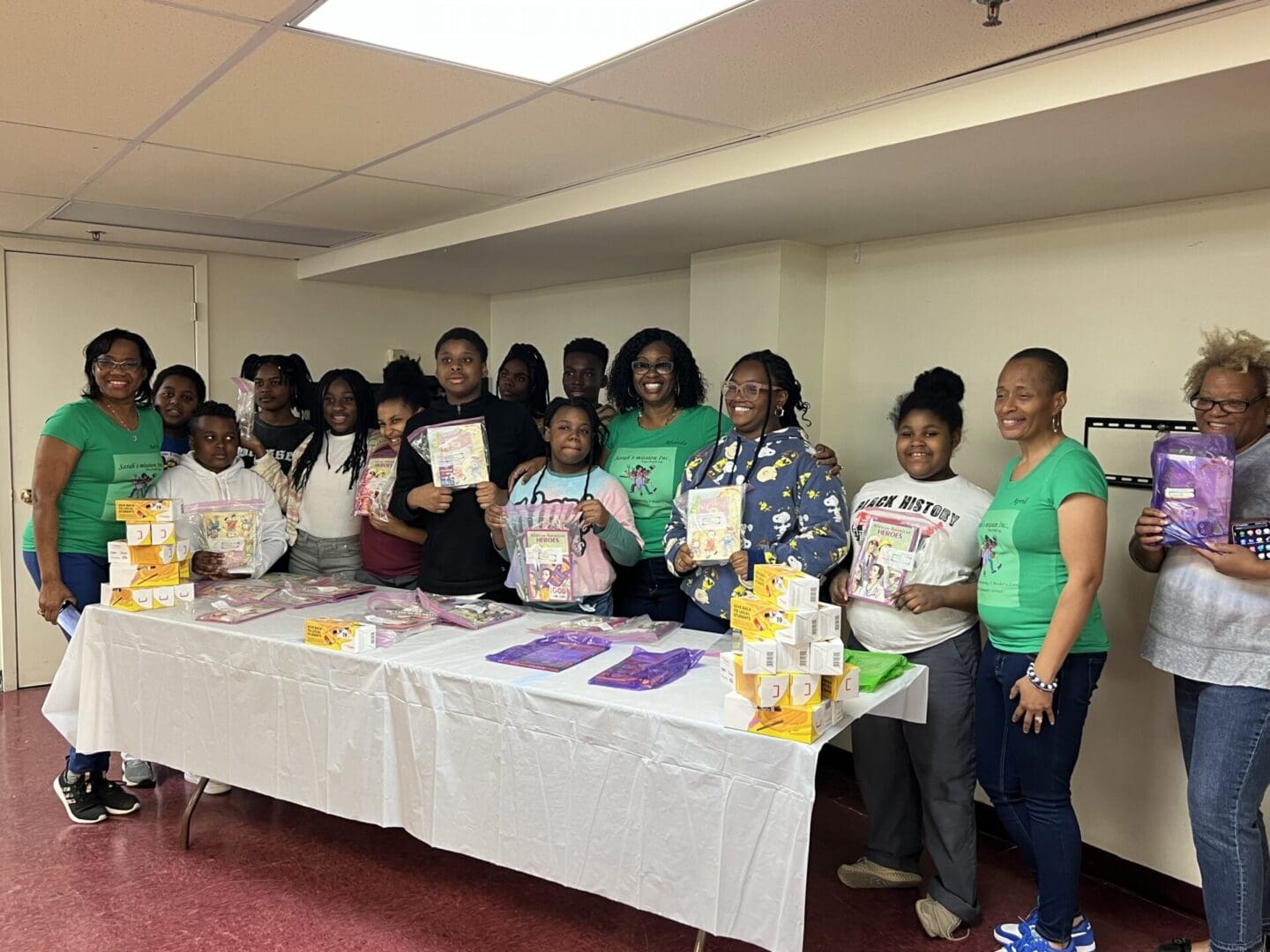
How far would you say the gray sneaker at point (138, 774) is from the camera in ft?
11.4

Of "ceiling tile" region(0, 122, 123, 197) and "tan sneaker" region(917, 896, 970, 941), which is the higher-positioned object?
"ceiling tile" region(0, 122, 123, 197)

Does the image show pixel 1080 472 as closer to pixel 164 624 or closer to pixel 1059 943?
pixel 1059 943

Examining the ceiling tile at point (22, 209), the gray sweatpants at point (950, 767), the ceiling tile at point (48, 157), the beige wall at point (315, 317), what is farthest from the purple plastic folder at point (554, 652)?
the beige wall at point (315, 317)

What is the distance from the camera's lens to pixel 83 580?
3.11 metres

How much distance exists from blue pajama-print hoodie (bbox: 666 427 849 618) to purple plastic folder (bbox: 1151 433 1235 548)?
0.80 metres

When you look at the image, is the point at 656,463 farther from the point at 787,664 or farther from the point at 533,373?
the point at 787,664

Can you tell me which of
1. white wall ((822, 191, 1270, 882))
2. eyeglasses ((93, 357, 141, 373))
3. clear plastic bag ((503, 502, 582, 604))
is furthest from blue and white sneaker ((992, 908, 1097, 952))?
eyeglasses ((93, 357, 141, 373))

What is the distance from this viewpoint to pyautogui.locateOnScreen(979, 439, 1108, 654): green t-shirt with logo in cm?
222

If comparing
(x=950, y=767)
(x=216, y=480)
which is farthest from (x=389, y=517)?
(x=950, y=767)

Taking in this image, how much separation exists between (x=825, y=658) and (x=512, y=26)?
144 cm

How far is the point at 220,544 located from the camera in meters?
3.15

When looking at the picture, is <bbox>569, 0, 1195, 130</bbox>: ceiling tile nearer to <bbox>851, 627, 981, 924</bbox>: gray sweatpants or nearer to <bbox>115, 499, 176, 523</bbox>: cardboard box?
<bbox>851, 627, 981, 924</bbox>: gray sweatpants

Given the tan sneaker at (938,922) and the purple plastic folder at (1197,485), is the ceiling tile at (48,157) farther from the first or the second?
the tan sneaker at (938,922)

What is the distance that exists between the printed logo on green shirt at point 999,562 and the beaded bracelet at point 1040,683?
16cm
